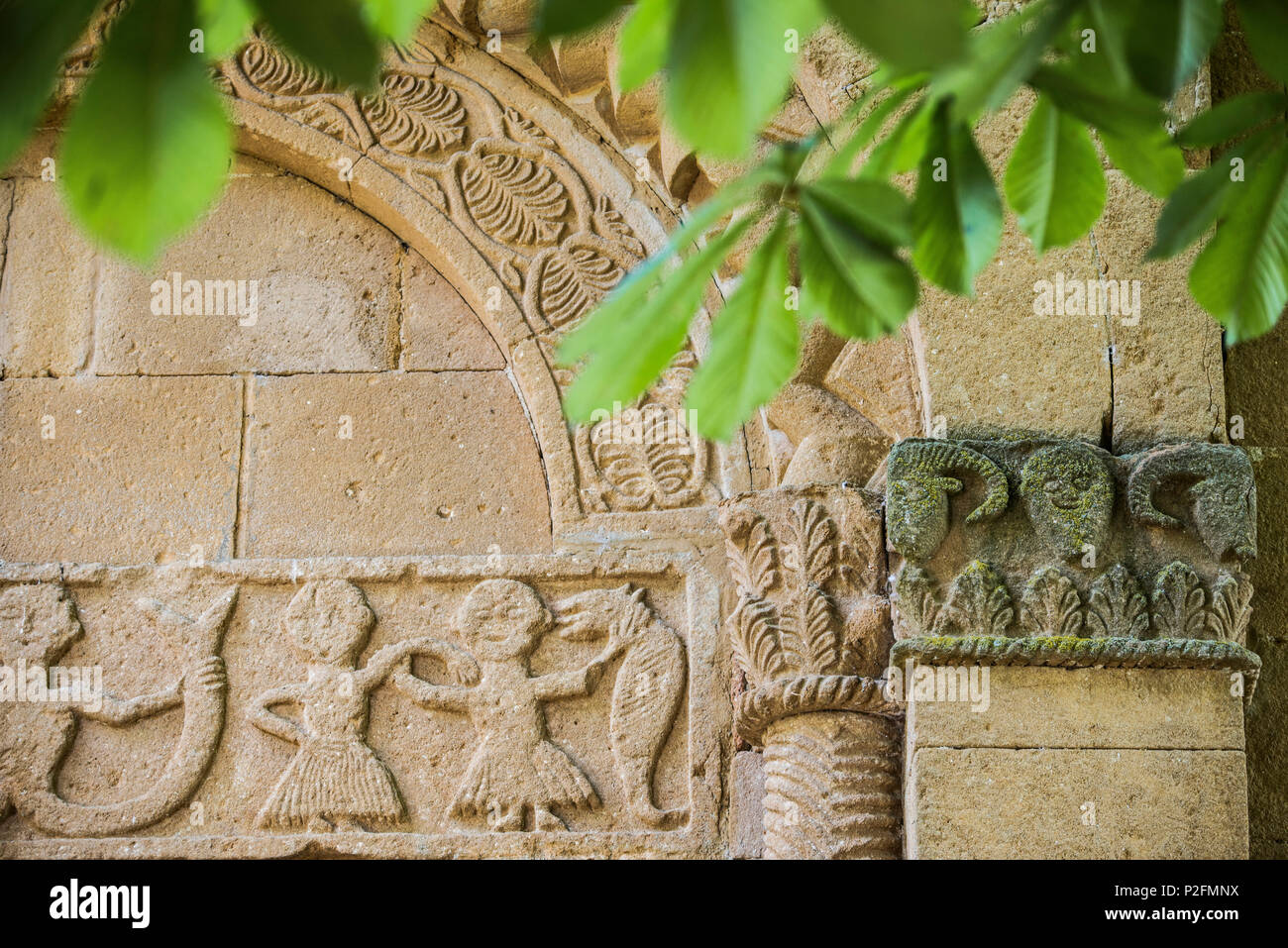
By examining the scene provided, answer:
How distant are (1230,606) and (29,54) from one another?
2.80 meters

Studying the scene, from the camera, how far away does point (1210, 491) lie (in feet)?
10.6

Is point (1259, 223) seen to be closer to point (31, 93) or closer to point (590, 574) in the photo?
point (31, 93)

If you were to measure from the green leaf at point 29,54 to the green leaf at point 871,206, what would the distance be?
1.79 feet

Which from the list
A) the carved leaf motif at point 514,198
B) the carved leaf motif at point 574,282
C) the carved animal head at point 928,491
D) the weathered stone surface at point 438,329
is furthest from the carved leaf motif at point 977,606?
the carved leaf motif at point 514,198

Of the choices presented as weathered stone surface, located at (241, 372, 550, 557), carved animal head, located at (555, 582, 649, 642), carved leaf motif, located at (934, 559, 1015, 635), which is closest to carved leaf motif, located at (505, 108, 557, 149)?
weathered stone surface, located at (241, 372, 550, 557)

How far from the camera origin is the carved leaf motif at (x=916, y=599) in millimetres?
3242

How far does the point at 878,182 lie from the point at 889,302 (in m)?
0.10

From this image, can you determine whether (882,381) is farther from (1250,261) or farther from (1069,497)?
(1250,261)

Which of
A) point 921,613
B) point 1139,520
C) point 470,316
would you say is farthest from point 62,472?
point 1139,520

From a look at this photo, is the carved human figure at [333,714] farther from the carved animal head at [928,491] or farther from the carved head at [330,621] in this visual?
the carved animal head at [928,491]

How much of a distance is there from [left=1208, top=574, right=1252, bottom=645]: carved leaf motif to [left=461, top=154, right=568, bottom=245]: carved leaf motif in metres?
2.06

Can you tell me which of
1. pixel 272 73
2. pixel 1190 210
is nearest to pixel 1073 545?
pixel 1190 210

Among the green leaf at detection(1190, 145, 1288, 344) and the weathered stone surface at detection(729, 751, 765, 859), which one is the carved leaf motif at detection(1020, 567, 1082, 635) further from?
the green leaf at detection(1190, 145, 1288, 344)

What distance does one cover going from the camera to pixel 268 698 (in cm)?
389
